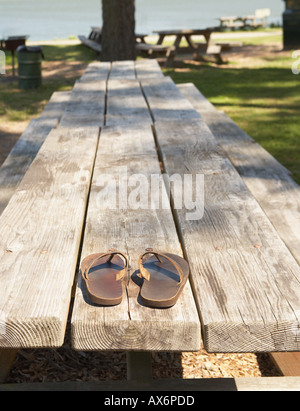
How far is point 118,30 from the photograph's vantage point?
11859 millimetres

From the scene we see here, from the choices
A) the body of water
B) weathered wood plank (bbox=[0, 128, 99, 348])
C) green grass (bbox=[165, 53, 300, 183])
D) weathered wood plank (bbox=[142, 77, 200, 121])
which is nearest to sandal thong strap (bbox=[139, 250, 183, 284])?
weathered wood plank (bbox=[0, 128, 99, 348])

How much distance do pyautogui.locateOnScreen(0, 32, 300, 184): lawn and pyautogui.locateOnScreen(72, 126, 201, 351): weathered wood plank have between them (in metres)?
2.85

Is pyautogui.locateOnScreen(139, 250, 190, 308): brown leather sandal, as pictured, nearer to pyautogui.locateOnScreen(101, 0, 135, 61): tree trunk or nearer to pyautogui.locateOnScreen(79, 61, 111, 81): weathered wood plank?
pyautogui.locateOnScreen(79, 61, 111, 81): weathered wood plank

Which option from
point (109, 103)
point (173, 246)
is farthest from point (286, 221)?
point (109, 103)

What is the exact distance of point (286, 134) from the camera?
669cm

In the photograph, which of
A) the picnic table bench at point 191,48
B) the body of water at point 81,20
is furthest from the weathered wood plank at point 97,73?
the picnic table bench at point 191,48

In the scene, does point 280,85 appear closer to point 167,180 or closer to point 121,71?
point 121,71

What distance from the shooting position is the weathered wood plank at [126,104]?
3742 millimetres

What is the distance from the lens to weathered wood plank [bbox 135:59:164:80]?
5895 millimetres

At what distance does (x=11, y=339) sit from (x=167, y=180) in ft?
4.14

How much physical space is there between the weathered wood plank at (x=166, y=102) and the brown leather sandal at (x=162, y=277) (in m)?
2.12

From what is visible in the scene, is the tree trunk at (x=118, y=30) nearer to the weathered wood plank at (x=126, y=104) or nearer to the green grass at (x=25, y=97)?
the green grass at (x=25, y=97)
